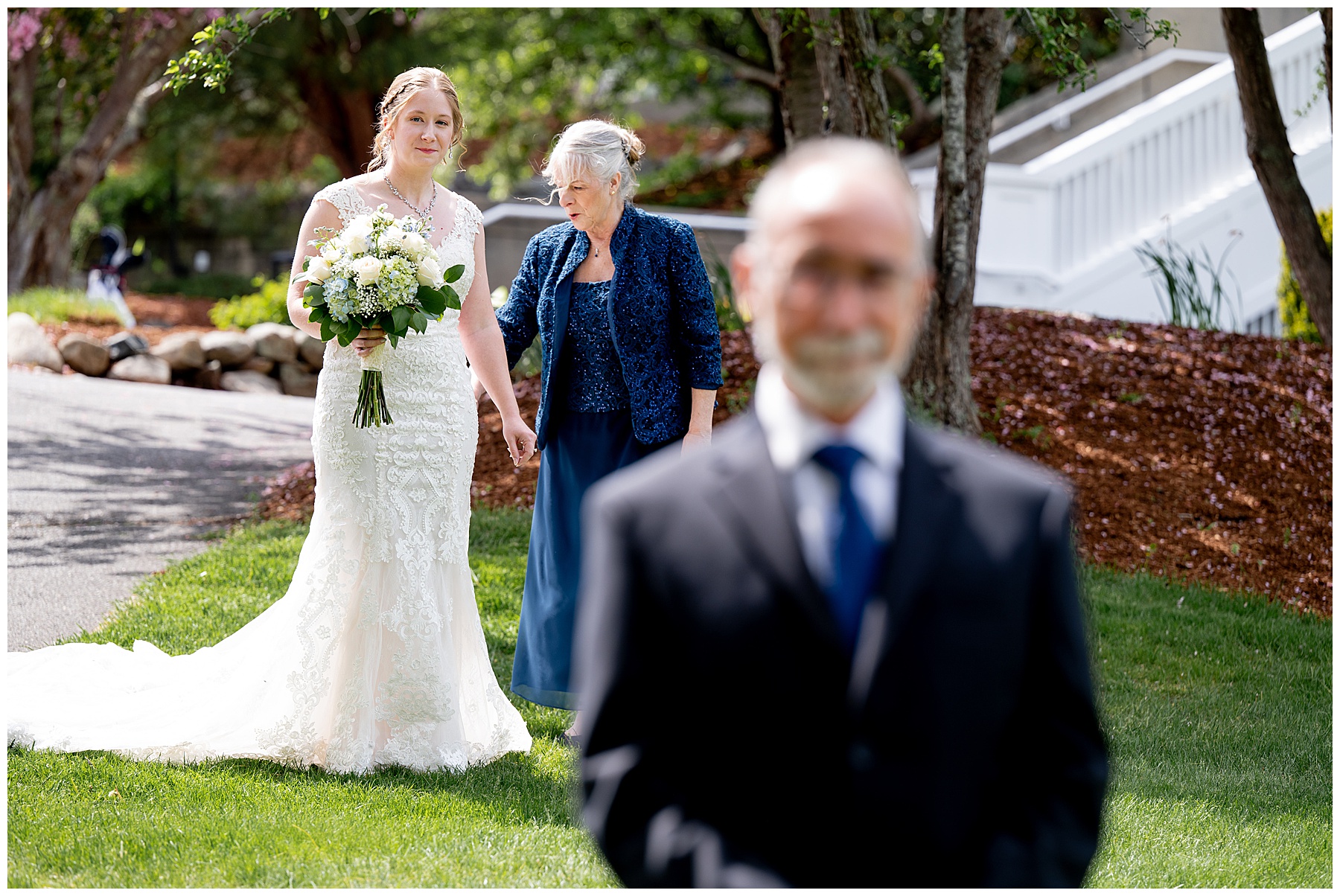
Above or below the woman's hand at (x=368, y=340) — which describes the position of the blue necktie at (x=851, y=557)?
below

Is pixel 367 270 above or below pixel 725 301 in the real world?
below

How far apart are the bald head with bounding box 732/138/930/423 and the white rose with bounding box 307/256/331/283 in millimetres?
3417

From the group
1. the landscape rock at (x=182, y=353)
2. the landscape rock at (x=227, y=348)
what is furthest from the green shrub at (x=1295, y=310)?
the landscape rock at (x=182, y=353)

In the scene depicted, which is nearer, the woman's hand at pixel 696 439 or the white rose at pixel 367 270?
the white rose at pixel 367 270

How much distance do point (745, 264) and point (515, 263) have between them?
50.3ft

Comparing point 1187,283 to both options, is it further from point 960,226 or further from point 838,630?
point 838,630

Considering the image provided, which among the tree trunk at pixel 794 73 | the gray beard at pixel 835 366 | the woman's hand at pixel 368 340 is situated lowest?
the gray beard at pixel 835 366

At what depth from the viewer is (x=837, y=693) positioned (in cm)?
158

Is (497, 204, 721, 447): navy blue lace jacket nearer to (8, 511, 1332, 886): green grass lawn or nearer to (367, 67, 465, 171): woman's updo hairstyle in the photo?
(367, 67, 465, 171): woman's updo hairstyle

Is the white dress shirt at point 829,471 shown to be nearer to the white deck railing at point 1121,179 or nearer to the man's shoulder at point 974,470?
the man's shoulder at point 974,470

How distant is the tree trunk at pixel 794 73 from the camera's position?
9586 millimetres

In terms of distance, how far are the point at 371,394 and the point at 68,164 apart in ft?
51.9

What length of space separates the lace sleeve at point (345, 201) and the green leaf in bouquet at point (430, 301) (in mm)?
459

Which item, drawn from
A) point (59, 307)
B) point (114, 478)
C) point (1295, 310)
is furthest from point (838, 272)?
point (59, 307)
